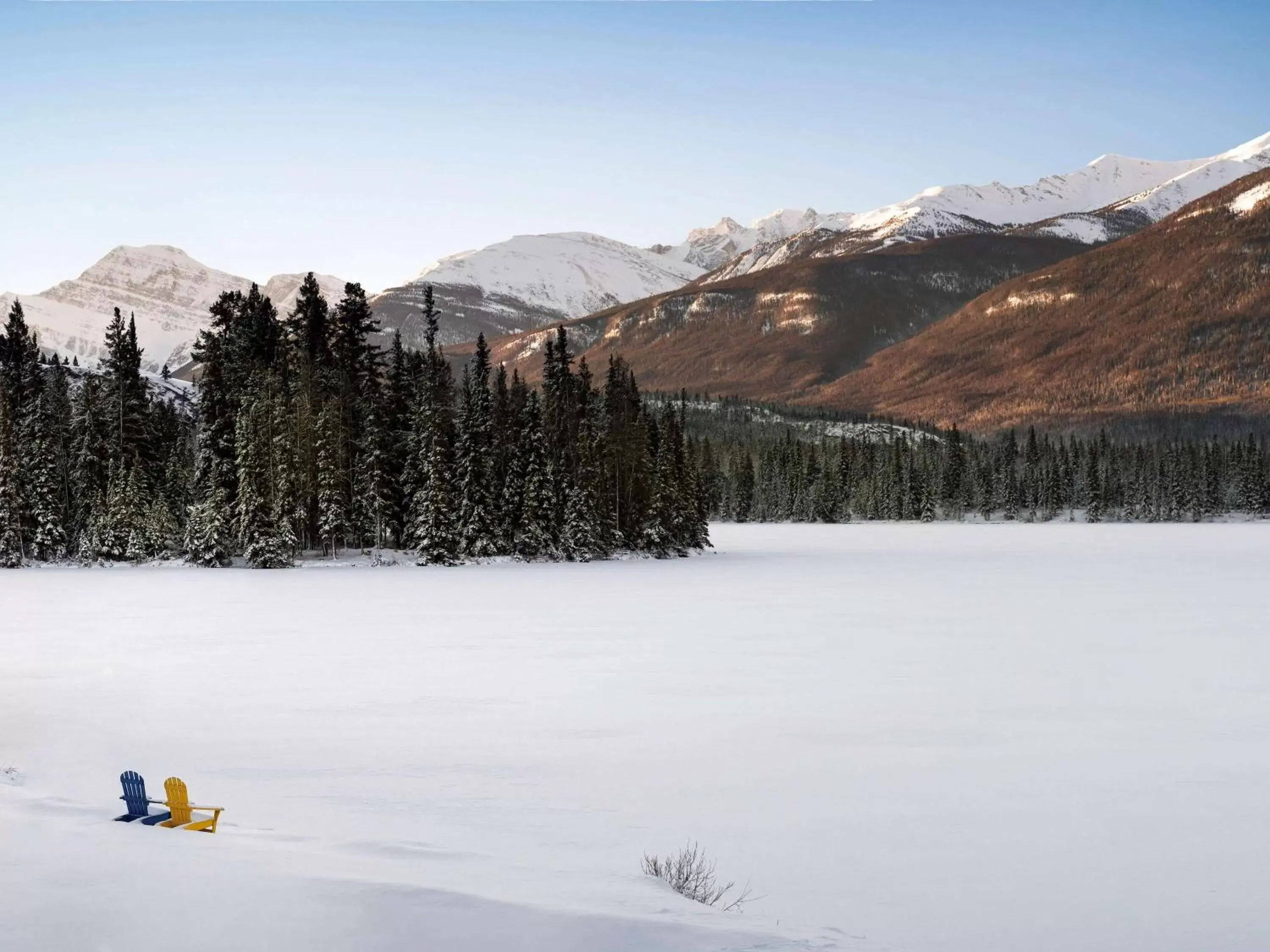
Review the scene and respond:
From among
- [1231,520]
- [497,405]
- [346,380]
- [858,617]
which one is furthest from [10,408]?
[1231,520]

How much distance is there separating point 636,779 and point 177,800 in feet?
19.8

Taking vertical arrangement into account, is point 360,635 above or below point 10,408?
below

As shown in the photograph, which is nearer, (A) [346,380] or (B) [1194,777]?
(B) [1194,777]

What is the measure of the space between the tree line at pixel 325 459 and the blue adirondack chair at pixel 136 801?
6099 cm

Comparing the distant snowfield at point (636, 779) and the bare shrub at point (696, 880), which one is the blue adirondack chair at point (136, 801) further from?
the bare shrub at point (696, 880)

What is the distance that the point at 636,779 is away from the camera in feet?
50.3

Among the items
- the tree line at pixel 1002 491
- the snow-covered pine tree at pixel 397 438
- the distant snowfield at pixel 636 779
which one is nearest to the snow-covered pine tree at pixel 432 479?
the snow-covered pine tree at pixel 397 438

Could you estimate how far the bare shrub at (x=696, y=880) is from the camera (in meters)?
9.96

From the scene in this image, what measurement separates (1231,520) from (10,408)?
17935 cm

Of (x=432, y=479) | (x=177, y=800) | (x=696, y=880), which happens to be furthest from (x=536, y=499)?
(x=696, y=880)

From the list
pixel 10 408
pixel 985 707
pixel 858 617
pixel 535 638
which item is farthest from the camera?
pixel 10 408

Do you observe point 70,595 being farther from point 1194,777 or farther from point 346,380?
point 1194,777

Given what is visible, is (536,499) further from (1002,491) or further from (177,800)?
(1002,491)

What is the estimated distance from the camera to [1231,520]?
18325cm
